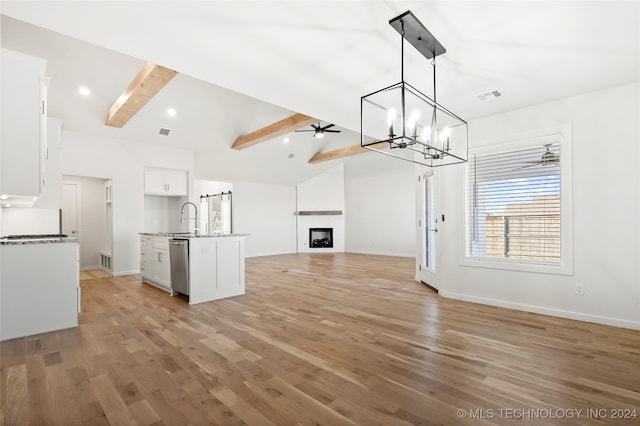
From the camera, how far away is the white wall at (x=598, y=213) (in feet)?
10.5

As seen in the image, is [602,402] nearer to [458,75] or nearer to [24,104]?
[458,75]

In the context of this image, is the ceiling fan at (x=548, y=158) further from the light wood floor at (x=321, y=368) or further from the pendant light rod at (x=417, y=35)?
the pendant light rod at (x=417, y=35)

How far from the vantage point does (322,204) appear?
11195 mm

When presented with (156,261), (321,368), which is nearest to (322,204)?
(156,261)

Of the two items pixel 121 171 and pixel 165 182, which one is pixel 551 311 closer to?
pixel 165 182

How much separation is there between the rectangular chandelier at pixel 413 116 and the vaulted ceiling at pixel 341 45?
10 cm

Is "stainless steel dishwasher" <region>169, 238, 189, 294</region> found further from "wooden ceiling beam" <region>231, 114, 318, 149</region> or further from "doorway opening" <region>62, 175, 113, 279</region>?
"doorway opening" <region>62, 175, 113, 279</region>

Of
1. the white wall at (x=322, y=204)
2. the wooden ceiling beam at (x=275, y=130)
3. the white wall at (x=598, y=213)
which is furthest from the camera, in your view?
the white wall at (x=322, y=204)

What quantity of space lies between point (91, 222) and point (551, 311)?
8910mm

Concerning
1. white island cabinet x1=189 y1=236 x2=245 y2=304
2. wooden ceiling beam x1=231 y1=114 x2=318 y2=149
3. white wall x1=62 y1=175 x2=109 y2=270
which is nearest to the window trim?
wooden ceiling beam x1=231 y1=114 x2=318 y2=149

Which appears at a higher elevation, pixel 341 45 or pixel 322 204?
pixel 341 45

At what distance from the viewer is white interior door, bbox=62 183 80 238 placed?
696 cm

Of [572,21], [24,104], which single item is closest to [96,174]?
[24,104]

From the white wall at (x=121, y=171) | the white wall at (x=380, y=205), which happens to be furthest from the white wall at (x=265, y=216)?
the white wall at (x=121, y=171)
